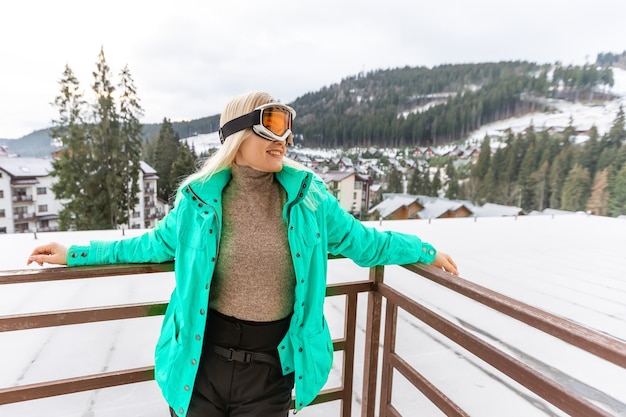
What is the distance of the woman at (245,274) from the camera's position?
3.01ft

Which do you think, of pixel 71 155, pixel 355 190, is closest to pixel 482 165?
pixel 355 190

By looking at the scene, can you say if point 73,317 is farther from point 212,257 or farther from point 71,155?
point 71,155

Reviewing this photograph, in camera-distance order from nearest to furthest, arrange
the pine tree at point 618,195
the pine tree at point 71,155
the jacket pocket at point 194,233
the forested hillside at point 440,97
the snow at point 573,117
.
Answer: the jacket pocket at point 194,233 → the pine tree at point 71,155 → the pine tree at point 618,195 → the snow at point 573,117 → the forested hillside at point 440,97

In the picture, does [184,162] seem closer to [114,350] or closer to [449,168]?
[114,350]

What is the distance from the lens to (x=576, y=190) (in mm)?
30953

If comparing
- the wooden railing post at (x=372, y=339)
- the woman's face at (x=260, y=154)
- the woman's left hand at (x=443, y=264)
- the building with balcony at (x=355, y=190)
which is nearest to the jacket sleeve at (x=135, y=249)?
the woman's face at (x=260, y=154)

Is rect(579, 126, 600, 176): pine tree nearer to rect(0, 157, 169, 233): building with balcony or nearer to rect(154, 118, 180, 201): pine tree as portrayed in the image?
rect(154, 118, 180, 201): pine tree

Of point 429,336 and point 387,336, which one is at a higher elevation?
point 387,336

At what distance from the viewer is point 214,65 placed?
37.6 metres

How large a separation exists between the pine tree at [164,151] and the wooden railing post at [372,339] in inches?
980

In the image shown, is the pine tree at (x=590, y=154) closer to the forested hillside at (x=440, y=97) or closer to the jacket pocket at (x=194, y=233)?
the forested hillside at (x=440, y=97)

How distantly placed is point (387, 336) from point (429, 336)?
8.80ft

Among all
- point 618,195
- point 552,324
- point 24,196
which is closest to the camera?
point 552,324

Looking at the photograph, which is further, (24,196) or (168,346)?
(24,196)
